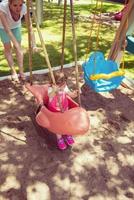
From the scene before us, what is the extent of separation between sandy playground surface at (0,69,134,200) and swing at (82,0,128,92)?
16.6 inches

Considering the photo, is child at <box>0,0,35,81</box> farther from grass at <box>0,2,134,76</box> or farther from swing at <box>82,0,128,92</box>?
swing at <box>82,0,128,92</box>

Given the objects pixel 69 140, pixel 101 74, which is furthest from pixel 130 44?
pixel 69 140

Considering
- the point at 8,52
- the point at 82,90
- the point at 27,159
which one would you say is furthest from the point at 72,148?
the point at 8,52

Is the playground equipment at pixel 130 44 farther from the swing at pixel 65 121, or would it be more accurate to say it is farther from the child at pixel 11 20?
the swing at pixel 65 121

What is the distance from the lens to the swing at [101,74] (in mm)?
4824

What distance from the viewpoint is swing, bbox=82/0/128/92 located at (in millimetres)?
4824

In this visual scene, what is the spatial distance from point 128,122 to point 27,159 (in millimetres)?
1660

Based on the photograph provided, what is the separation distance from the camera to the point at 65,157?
4156 millimetres

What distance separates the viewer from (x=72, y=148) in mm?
4324

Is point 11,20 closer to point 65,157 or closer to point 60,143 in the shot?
point 60,143

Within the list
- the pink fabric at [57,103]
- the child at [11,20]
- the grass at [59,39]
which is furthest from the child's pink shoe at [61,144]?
the grass at [59,39]

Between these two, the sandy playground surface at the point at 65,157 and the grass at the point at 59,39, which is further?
the grass at the point at 59,39

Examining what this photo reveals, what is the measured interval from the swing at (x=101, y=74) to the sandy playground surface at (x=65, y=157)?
16.6 inches

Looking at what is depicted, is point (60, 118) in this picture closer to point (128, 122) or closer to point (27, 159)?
point (27, 159)
